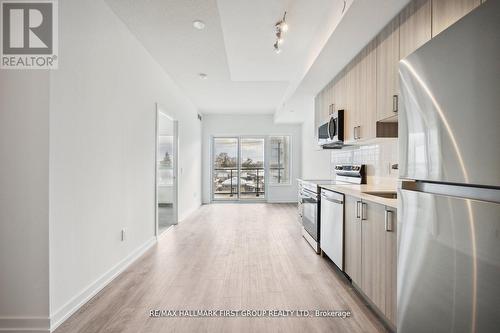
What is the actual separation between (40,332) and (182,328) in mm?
940

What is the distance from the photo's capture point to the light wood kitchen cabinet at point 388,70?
206 centimetres

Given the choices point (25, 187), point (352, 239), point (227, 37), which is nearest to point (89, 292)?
point (25, 187)

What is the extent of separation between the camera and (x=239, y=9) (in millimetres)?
2510

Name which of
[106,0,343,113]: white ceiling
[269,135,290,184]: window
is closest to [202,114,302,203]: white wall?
[269,135,290,184]: window

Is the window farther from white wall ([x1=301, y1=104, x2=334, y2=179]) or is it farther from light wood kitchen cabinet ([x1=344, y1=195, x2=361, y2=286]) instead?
light wood kitchen cabinet ([x1=344, y1=195, x2=361, y2=286])

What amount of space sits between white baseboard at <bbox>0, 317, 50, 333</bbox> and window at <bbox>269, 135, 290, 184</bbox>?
6.21 metres

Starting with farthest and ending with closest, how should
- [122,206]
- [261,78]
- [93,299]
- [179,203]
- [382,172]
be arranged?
[179,203]
[261,78]
[382,172]
[122,206]
[93,299]

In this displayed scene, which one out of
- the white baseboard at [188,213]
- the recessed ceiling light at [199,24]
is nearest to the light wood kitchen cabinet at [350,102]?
the recessed ceiling light at [199,24]

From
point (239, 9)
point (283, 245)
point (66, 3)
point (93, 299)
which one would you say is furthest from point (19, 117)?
point (283, 245)

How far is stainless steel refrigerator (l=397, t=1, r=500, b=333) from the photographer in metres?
0.81

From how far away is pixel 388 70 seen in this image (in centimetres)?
216

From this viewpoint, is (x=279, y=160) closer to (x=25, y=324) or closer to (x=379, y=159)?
(x=379, y=159)

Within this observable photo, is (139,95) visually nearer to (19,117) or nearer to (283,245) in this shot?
(19,117)

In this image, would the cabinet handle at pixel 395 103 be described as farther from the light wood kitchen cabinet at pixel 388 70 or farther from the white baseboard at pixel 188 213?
the white baseboard at pixel 188 213
